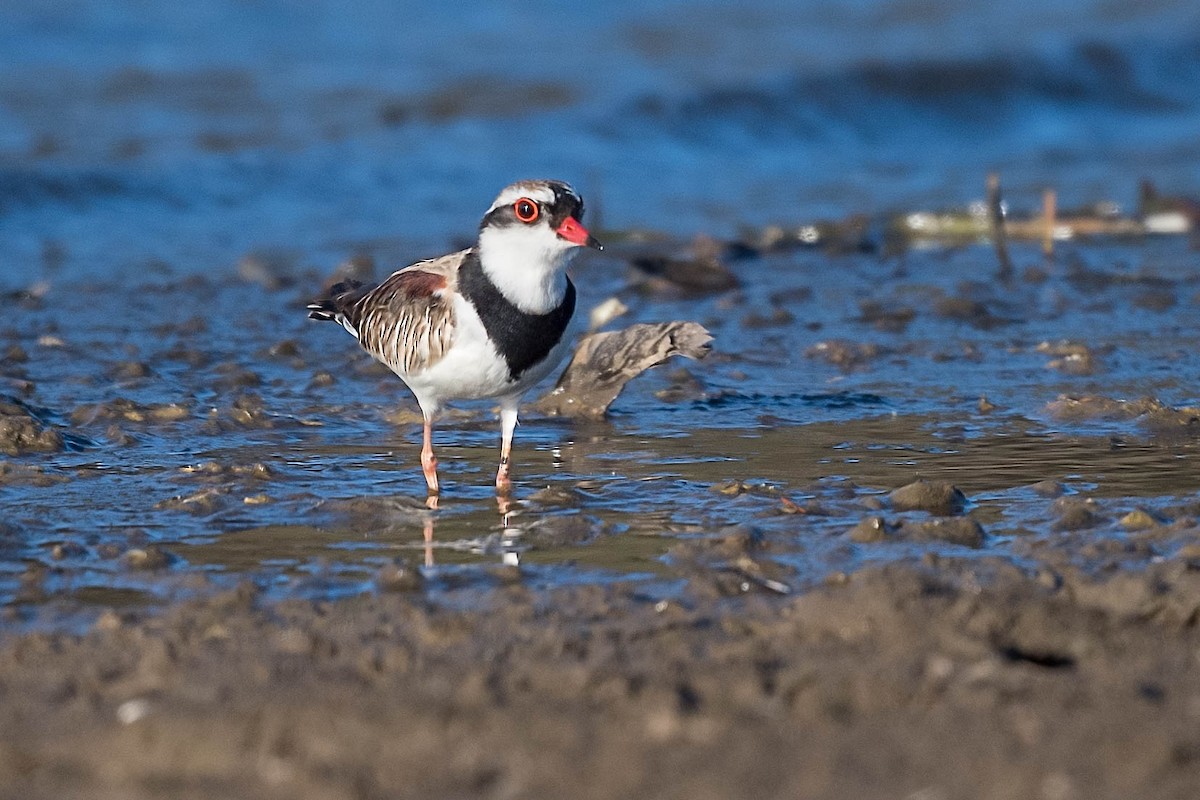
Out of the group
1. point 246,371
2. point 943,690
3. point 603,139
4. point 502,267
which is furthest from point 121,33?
point 943,690

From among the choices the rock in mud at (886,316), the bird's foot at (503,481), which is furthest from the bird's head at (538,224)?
the rock in mud at (886,316)

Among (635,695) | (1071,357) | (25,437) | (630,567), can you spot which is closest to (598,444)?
(630,567)

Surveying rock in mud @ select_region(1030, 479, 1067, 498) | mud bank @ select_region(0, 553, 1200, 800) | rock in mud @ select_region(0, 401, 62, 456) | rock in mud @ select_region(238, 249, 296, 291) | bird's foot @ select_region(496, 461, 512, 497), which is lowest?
mud bank @ select_region(0, 553, 1200, 800)

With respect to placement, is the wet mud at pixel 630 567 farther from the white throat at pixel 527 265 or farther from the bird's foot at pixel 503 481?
Answer: the white throat at pixel 527 265

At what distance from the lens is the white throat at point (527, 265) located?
6.20m

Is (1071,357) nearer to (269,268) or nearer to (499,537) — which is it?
(499,537)

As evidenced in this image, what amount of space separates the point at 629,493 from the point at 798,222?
6930 mm

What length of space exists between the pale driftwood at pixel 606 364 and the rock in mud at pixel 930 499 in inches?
60.4

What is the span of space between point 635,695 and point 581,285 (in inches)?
262

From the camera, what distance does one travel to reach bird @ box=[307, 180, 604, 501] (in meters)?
6.19

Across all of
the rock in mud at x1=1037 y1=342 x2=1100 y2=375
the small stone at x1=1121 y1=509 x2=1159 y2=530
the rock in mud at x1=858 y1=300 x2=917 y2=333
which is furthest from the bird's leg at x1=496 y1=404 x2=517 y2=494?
the rock in mud at x1=858 y1=300 x2=917 y2=333

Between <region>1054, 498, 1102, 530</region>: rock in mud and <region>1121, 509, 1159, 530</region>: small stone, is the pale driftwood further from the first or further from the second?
<region>1121, 509, 1159, 530</region>: small stone

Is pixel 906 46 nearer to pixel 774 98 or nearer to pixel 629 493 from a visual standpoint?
pixel 774 98

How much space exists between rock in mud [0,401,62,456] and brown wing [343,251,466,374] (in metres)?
1.29
